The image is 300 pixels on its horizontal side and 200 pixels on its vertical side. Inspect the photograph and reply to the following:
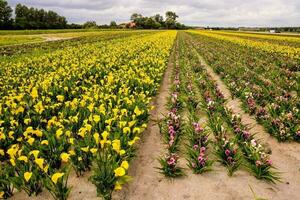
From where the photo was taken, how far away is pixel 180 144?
5734 millimetres

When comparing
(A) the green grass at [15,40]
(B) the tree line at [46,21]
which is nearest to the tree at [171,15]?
(B) the tree line at [46,21]

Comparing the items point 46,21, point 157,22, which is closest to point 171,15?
point 157,22

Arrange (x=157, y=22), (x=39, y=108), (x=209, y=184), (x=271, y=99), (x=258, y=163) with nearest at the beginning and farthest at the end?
(x=209, y=184), (x=258, y=163), (x=39, y=108), (x=271, y=99), (x=157, y=22)

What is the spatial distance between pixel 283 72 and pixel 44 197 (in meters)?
11.4

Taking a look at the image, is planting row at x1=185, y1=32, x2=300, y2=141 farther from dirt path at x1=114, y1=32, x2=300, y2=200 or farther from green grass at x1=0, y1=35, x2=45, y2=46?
green grass at x1=0, y1=35, x2=45, y2=46

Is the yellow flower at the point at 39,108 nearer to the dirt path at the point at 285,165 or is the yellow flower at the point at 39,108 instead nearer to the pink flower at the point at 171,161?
the pink flower at the point at 171,161

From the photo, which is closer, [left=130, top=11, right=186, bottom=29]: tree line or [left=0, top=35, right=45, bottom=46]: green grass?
[left=0, top=35, right=45, bottom=46]: green grass

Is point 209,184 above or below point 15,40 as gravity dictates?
below

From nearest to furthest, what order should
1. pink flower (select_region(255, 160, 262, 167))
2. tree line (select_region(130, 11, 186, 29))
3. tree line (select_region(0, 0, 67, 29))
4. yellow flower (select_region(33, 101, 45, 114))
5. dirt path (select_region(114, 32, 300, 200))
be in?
dirt path (select_region(114, 32, 300, 200)) → pink flower (select_region(255, 160, 262, 167)) → yellow flower (select_region(33, 101, 45, 114)) → tree line (select_region(0, 0, 67, 29)) → tree line (select_region(130, 11, 186, 29))

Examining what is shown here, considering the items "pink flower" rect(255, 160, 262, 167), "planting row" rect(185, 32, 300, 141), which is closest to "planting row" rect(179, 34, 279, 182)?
"pink flower" rect(255, 160, 262, 167)

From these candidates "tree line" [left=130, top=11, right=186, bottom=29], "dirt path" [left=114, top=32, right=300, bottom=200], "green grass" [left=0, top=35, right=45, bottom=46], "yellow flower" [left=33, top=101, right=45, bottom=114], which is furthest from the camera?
"tree line" [left=130, top=11, right=186, bottom=29]

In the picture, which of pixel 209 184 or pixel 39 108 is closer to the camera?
pixel 209 184

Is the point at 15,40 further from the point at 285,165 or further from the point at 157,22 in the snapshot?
the point at 157,22

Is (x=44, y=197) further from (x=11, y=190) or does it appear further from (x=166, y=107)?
(x=166, y=107)
